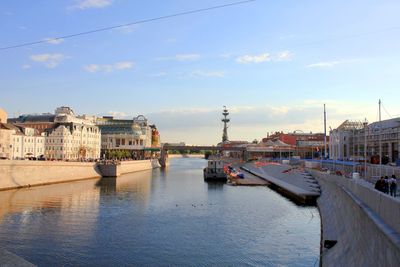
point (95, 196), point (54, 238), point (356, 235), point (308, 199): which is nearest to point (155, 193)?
point (95, 196)

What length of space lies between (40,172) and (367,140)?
80350 mm

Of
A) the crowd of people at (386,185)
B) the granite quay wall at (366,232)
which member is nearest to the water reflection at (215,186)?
the granite quay wall at (366,232)

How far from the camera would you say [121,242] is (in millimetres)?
33406

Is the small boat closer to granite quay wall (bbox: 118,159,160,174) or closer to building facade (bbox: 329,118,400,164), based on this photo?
granite quay wall (bbox: 118,159,160,174)

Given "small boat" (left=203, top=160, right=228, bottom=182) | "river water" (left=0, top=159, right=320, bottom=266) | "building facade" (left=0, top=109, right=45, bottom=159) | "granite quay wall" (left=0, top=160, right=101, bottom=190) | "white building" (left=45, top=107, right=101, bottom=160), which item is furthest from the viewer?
"white building" (left=45, top=107, right=101, bottom=160)

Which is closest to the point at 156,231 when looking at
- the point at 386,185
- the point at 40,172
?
the point at 386,185

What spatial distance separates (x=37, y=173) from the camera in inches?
3063

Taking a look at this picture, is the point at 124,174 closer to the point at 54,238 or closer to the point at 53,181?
the point at 53,181

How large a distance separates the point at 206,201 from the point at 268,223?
65.5 feet

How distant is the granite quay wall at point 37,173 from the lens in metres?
68.2

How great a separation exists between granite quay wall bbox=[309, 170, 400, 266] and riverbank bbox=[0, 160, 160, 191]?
5435 cm

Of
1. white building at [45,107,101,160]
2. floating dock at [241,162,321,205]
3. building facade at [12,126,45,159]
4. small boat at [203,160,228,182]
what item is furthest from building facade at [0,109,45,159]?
floating dock at [241,162,321,205]

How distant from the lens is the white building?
5733 inches

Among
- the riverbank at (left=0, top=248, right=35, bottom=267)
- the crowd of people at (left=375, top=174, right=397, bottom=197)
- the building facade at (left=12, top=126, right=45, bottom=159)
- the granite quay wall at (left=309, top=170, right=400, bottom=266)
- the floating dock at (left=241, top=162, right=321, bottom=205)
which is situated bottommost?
the floating dock at (left=241, top=162, right=321, bottom=205)
